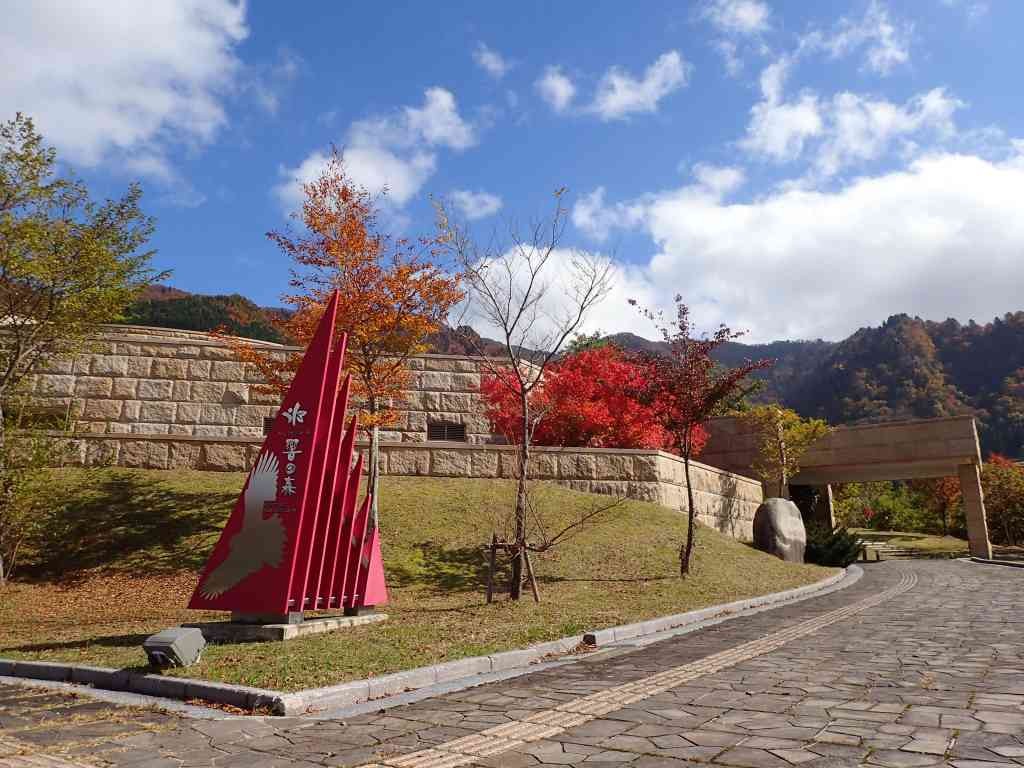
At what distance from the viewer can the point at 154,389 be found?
2462 centimetres

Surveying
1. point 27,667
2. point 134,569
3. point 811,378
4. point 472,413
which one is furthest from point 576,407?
point 811,378

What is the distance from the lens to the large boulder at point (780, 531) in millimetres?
23188

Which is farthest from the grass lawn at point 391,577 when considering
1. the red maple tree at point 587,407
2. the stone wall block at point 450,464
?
the red maple tree at point 587,407

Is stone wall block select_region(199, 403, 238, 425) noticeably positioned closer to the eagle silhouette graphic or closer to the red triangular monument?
the red triangular monument

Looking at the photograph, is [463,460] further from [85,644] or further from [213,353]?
[85,644]

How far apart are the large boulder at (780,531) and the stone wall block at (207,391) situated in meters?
19.3

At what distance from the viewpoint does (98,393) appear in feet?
79.9

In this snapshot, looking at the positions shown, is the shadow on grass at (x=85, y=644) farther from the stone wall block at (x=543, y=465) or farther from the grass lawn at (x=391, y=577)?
the stone wall block at (x=543, y=465)

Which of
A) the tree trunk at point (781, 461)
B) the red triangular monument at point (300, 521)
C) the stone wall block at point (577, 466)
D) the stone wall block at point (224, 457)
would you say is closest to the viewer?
the red triangular monument at point (300, 521)

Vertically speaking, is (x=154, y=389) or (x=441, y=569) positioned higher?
(x=154, y=389)

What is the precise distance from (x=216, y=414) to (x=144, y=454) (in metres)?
4.74

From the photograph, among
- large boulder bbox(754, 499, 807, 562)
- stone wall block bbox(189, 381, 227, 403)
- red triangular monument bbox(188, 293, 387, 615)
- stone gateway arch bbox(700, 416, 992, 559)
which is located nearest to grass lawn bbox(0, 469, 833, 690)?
red triangular monument bbox(188, 293, 387, 615)

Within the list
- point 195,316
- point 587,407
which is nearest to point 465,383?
point 587,407

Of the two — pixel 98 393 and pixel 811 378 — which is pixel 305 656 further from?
pixel 811 378
